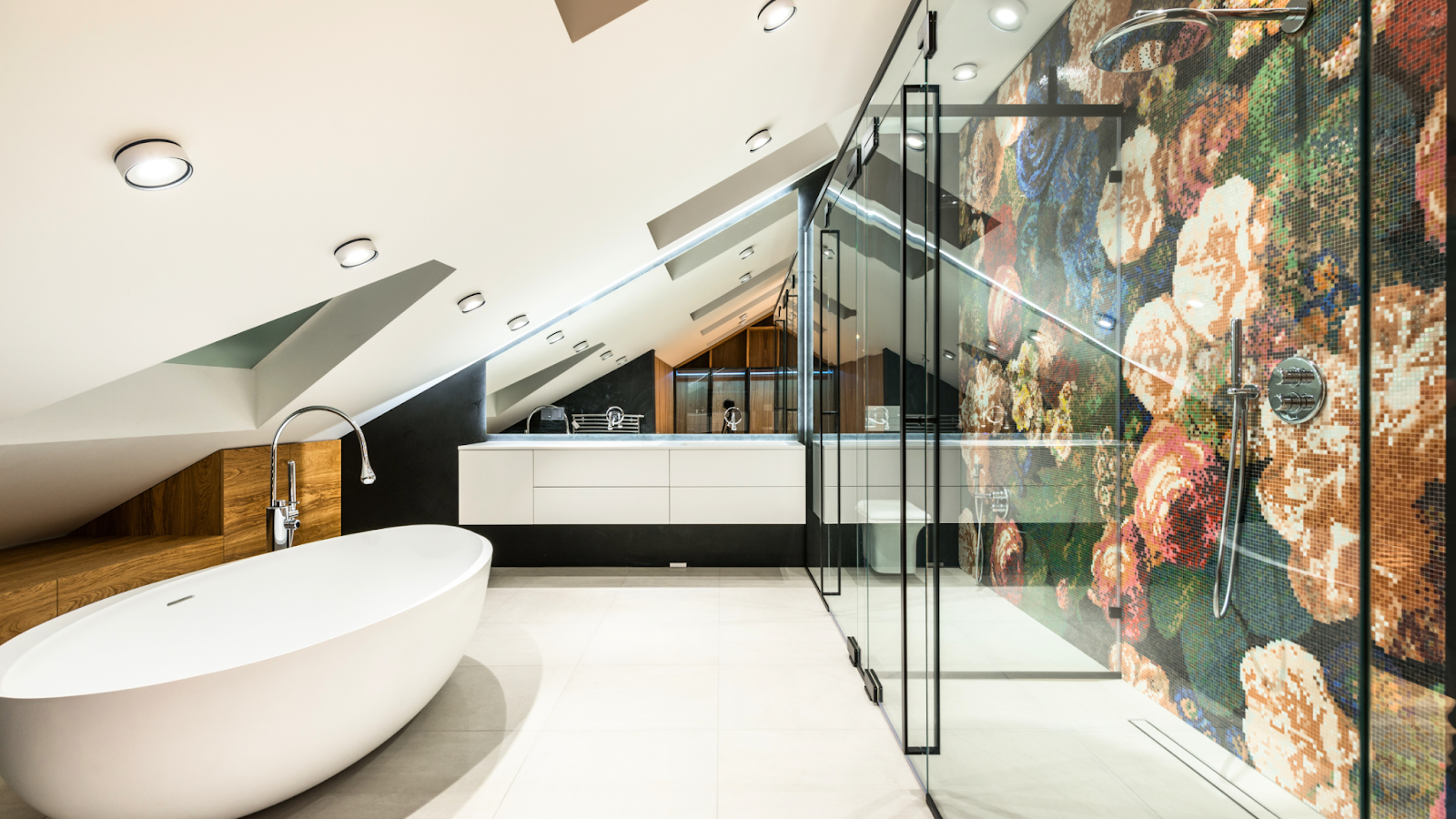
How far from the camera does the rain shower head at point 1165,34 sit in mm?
615

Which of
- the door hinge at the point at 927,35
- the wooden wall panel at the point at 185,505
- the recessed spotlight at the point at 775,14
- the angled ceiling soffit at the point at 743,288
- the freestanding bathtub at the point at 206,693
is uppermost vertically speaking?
the recessed spotlight at the point at 775,14

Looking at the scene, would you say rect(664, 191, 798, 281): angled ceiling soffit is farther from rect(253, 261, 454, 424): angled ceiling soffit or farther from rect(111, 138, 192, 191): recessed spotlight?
rect(111, 138, 192, 191): recessed spotlight

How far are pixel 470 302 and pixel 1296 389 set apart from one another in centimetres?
270

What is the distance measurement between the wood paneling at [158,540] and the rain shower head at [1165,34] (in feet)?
10.2

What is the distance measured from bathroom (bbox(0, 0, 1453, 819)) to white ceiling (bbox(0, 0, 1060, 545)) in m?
0.01

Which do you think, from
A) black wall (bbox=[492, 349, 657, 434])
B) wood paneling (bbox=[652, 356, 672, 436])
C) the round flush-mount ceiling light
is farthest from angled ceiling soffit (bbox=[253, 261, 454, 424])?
wood paneling (bbox=[652, 356, 672, 436])

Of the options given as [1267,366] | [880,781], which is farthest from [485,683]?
[1267,366]

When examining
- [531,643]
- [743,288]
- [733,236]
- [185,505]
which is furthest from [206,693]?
[733,236]

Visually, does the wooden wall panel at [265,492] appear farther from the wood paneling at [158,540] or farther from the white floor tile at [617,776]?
the white floor tile at [617,776]

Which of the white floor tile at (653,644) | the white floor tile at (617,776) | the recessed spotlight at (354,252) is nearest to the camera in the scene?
the white floor tile at (617,776)

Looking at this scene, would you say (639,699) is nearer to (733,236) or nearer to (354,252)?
(354,252)

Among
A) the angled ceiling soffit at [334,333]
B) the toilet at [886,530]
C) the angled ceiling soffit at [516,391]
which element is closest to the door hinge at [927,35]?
the toilet at [886,530]

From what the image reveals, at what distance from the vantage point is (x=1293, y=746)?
1.98 feet

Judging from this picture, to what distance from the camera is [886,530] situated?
208 centimetres
